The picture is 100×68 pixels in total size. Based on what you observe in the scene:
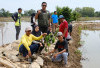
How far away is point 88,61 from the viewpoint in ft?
20.8

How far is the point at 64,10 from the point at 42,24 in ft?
28.2

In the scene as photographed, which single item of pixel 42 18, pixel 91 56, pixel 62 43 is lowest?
pixel 91 56

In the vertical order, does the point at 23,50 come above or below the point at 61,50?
above

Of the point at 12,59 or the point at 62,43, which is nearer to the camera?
the point at 12,59

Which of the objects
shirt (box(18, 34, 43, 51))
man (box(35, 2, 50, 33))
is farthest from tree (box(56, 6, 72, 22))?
shirt (box(18, 34, 43, 51))

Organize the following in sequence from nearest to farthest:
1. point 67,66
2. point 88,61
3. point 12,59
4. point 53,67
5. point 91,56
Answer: point 12,59 → point 53,67 → point 67,66 → point 88,61 → point 91,56

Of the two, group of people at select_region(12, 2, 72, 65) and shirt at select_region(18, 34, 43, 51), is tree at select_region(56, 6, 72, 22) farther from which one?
shirt at select_region(18, 34, 43, 51)

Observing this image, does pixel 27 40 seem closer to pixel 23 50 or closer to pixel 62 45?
pixel 23 50

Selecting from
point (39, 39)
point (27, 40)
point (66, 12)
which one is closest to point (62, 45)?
point (39, 39)

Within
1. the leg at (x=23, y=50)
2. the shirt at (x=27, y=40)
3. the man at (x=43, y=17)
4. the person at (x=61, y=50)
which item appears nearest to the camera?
the shirt at (x=27, y=40)

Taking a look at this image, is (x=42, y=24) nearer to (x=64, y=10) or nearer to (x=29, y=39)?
(x=29, y=39)

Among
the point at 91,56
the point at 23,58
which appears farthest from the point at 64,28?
the point at 91,56

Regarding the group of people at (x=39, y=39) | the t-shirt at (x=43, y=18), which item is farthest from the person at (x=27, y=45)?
the t-shirt at (x=43, y=18)

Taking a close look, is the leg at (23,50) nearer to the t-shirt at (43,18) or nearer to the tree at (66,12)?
the t-shirt at (43,18)
